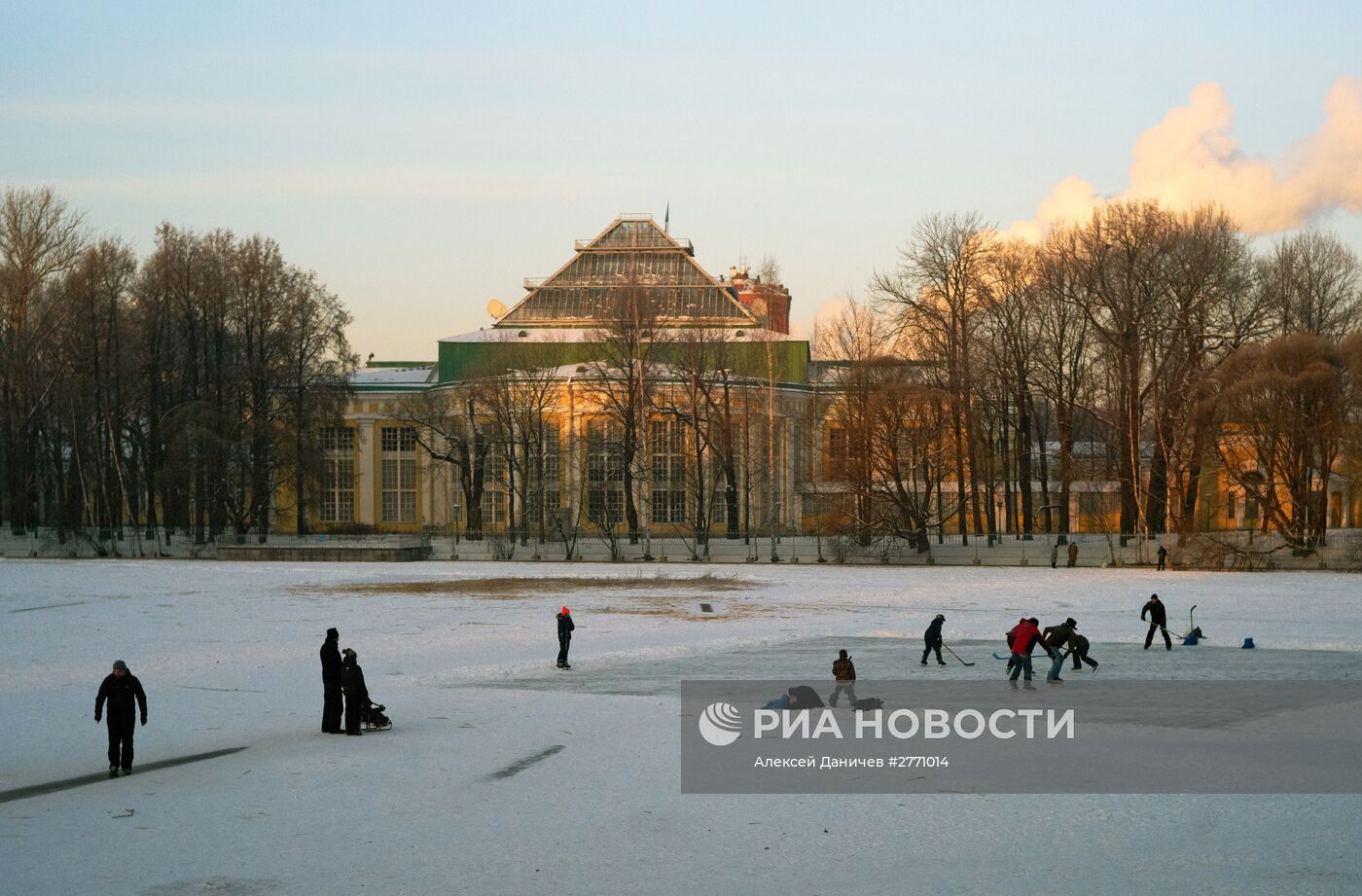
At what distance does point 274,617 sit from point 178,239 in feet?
142

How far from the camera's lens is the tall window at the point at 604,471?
7125cm

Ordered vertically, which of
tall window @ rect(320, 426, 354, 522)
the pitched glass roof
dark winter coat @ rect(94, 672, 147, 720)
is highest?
the pitched glass roof

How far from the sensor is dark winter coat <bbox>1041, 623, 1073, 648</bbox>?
24.2 metres

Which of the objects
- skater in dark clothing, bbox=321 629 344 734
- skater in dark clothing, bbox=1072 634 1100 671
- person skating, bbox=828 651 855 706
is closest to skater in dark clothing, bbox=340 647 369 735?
skater in dark clothing, bbox=321 629 344 734

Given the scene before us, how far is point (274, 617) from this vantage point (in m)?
36.0

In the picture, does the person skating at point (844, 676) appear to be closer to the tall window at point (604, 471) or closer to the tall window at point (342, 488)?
the tall window at point (604, 471)

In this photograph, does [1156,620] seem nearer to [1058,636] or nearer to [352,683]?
[1058,636]

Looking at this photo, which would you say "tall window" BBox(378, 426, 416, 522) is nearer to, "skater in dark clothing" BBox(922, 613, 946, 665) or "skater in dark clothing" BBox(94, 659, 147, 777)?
"skater in dark clothing" BBox(922, 613, 946, 665)

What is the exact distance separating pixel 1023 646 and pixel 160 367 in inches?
2431

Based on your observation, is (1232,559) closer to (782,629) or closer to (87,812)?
(782,629)

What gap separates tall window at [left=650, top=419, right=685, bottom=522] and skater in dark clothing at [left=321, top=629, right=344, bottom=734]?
173 ft

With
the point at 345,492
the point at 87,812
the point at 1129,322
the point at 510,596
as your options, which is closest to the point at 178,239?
the point at 345,492

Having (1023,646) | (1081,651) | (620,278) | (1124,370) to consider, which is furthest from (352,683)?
(620,278)

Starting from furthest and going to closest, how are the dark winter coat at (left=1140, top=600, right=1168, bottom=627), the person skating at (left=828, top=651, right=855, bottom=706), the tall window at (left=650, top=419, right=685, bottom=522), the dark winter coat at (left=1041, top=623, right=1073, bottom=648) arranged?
the tall window at (left=650, top=419, right=685, bottom=522)
the dark winter coat at (left=1140, top=600, right=1168, bottom=627)
the dark winter coat at (left=1041, top=623, right=1073, bottom=648)
the person skating at (left=828, top=651, right=855, bottom=706)
